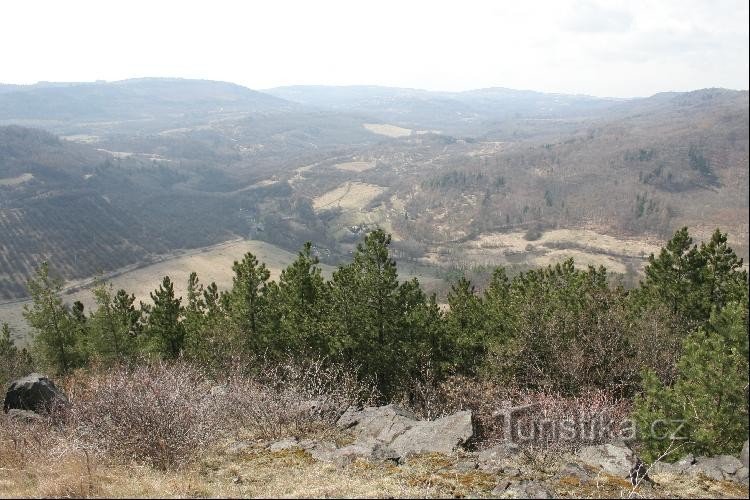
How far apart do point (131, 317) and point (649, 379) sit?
125ft

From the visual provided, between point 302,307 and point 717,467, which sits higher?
point 717,467

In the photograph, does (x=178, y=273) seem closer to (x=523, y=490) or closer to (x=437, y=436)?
(x=437, y=436)

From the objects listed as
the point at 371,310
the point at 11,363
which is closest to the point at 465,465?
the point at 371,310

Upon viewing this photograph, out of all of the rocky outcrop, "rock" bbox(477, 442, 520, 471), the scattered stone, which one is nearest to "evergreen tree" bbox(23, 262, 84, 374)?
the rocky outcrop

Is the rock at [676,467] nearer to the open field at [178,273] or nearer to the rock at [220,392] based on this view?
the rock at [220,392]

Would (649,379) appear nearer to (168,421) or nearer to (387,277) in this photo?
(387,277)

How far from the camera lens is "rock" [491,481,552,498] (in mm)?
9945

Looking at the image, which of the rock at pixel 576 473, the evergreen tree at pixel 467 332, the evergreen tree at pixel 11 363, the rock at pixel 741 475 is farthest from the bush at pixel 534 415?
the evergreen tree at pixel 11 363

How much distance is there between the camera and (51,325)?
4044 cm

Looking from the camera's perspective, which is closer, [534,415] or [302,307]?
[534,415]

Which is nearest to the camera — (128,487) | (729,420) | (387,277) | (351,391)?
(128,487)

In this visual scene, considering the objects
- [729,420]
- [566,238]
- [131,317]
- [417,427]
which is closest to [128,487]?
[417,427]

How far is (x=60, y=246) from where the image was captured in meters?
182

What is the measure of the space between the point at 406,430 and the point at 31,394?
15746mm
